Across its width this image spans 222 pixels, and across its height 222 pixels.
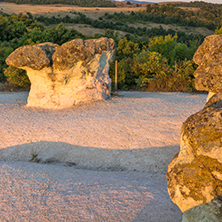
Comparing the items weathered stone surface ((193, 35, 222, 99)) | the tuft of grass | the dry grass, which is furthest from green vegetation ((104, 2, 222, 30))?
weathered stone surface ((193, 35, 222, 99))

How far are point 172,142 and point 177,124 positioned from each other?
38.1 inches

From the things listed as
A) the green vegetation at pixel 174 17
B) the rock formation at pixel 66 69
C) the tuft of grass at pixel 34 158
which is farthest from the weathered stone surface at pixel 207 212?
the green vegetation at pixel 174 17

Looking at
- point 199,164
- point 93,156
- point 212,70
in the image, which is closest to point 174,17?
point 93,156

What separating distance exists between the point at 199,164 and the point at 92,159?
3.90 m

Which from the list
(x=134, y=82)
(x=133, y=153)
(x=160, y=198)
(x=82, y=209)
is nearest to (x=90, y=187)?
(x=82, y=209)

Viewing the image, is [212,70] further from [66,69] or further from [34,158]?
[66,69]

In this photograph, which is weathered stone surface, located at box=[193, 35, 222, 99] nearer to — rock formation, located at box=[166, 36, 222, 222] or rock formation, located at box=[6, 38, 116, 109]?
rock formation, located at box=[166, 36, 222, 222]

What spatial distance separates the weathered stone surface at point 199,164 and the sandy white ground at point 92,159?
109cm

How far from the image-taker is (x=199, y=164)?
208 cm

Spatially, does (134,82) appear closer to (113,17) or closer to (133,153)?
(133,153)

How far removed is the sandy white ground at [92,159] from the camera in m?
3.25

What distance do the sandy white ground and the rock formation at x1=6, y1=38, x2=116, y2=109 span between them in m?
0.51

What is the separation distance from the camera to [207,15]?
195 ft

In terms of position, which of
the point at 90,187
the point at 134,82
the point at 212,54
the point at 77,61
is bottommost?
the point at 134,82
